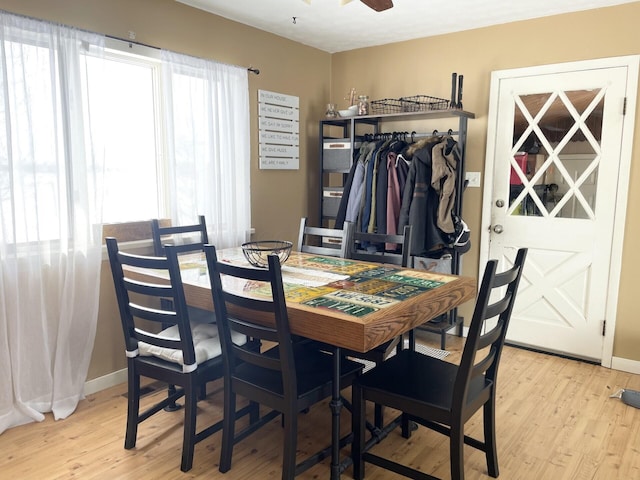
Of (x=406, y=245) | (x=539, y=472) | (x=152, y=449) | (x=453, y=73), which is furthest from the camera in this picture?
(x=453, y=73)

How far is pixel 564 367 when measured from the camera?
3252mm

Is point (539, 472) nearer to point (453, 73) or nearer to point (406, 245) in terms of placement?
point (406, 245)

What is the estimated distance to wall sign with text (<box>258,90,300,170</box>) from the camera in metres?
3.73

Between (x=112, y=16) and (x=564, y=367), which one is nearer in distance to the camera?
(x=112, y=16)

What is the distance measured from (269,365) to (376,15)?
8.51 feet

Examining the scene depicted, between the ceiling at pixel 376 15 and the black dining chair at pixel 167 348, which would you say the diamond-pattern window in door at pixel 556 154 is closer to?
the ceiling at pixel 376 15

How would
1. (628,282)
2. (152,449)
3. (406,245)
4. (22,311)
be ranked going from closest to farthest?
1. (152,449)
2. (22,311)
3. (406,245)
4. (628,282)

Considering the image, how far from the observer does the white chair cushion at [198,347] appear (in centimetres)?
210

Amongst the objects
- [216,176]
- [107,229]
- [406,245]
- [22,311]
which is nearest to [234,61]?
[216,176]

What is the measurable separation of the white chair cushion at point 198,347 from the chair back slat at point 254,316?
178mm

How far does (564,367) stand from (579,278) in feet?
2.04

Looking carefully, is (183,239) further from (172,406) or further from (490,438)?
(490,438)

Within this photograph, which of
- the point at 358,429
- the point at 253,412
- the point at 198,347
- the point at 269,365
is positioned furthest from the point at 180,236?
the point at 358,429

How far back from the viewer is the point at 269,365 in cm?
183
